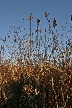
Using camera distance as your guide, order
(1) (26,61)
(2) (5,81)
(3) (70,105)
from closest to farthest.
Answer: (3) (70,105)
(2) (5,81)
(1) (26,61)

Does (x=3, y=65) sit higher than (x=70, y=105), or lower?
higher

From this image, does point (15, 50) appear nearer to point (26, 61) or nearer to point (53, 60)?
point (26, 61)

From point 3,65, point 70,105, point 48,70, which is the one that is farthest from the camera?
point 3,65

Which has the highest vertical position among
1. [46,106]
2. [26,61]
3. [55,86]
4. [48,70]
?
[26,61]

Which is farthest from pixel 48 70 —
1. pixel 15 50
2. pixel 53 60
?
pixel 15 50

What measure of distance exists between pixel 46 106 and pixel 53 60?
0.68m

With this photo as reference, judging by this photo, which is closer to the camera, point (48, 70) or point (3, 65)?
point (48, 70)

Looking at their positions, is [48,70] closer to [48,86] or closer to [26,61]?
[48,86]

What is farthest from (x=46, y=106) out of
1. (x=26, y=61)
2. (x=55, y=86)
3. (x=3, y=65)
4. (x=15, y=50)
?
(x=3, y=65)

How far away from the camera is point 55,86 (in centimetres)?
266

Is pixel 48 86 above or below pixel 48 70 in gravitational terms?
below

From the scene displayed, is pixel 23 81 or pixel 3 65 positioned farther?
pixel 3 65

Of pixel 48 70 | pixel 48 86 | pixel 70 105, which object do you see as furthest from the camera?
pixel 48 70

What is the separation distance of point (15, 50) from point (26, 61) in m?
0.36
